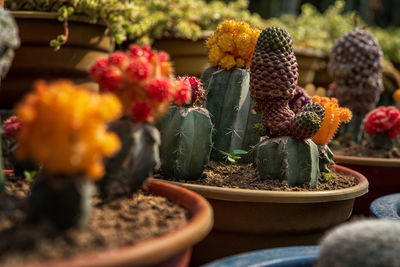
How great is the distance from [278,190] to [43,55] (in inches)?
49.2

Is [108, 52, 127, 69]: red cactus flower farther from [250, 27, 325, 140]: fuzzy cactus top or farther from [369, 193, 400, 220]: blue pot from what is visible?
[369, 193, 400, 220]: blue pot

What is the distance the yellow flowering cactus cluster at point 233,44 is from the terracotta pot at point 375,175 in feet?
2.45

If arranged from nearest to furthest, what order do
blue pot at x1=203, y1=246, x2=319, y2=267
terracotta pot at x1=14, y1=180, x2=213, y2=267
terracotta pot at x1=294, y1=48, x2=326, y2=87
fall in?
terracotta pot at x1=14, y1=180, x2=213, y2=267 → blue pot at x1=203, y1=246, x2=319, y2=267 → terracotta pot at x1=294, y1=48, x2=326, y2=87

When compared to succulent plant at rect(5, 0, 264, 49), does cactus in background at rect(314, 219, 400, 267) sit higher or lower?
lower

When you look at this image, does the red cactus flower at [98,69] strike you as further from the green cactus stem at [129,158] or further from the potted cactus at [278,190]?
the potted cactus at [278,190]

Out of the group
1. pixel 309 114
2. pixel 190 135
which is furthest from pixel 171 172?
pixel 309 114

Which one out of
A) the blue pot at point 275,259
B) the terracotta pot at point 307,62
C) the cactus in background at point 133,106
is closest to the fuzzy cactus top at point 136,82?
the cactus in background at point 133,106

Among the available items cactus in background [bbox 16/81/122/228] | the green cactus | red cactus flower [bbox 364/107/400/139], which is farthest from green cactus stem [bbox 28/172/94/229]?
red cactus flower [bbox 364/107/400/139]

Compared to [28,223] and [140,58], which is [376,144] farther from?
[28,223]

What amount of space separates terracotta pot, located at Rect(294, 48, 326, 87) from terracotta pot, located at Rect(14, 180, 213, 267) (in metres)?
2.40

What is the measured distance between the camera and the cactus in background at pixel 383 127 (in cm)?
249

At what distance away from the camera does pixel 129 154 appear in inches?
41.3

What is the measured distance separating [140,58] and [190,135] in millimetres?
523

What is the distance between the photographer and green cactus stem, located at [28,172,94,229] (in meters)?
0.82
